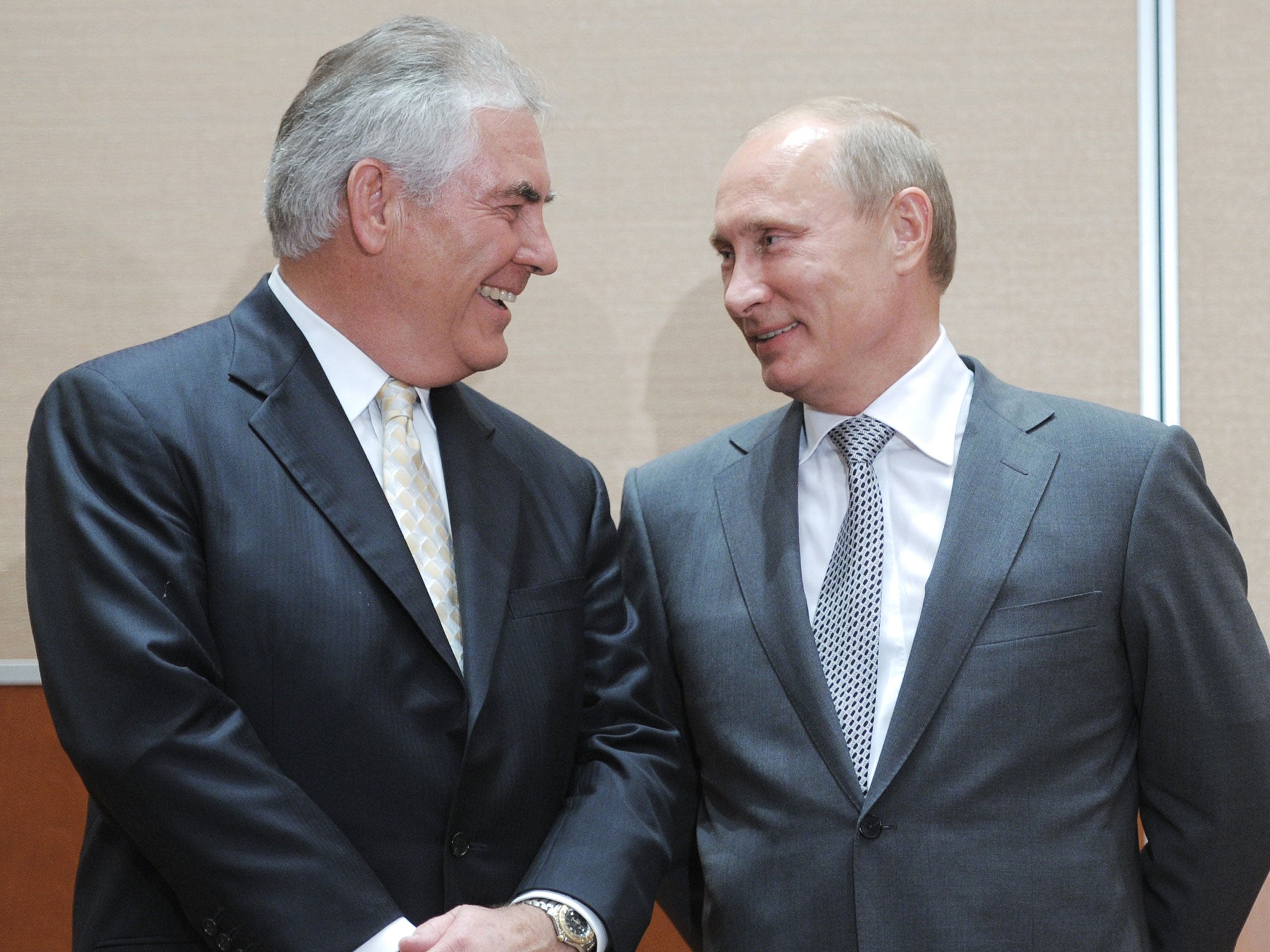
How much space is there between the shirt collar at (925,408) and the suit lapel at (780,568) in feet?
0.15

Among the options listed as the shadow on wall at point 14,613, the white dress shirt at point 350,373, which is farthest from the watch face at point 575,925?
the shadow on wall at point 14,613

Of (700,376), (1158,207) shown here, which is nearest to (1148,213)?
(1158,207)

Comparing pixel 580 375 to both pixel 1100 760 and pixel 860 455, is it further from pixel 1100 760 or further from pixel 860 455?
pixel 1100 760

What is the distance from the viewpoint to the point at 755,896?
1.73m

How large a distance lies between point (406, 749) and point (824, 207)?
942 mm

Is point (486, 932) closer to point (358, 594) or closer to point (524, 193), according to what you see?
point (358, 594)

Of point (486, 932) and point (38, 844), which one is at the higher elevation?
point (486, 932)

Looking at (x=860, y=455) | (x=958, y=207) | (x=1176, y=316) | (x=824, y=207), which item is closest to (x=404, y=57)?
(x=824, y=207)

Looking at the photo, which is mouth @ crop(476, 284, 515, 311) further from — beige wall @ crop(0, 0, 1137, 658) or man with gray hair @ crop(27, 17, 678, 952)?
beige wall @ crop(0, 0, 1137, 658)

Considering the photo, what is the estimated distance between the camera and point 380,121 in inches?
67.8

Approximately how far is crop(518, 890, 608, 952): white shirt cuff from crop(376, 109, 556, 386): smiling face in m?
0.66

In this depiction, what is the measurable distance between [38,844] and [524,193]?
151 cm

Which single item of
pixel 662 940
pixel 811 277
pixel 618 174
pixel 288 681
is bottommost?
pixel 662 940

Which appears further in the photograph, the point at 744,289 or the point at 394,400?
the point at 744,289
